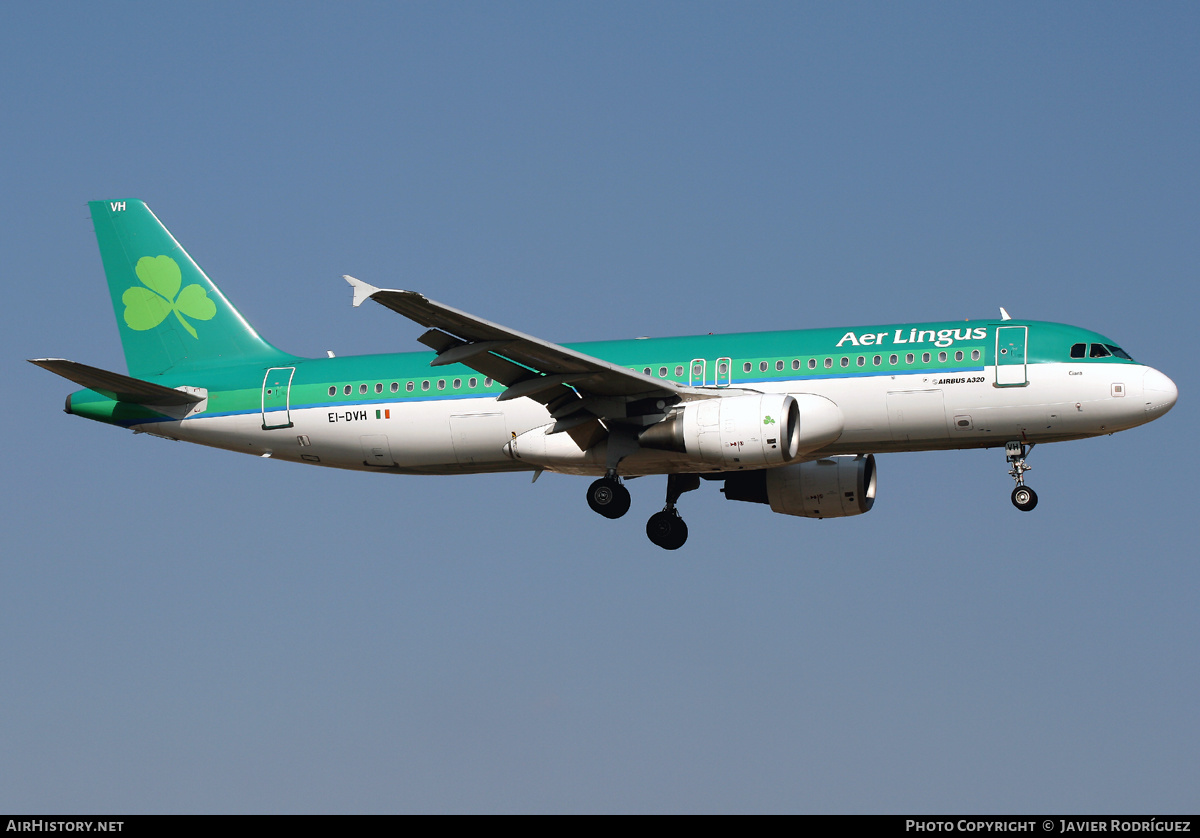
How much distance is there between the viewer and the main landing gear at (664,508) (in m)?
37.3

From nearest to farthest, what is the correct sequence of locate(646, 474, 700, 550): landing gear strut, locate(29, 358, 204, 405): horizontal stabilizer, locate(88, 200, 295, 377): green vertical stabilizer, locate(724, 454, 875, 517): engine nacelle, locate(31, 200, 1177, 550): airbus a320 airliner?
locate(31, 200, 1177, 550): airbus a320 airliner
locate(29, 358, 204, 405): horizontal stabilizer
locate(646, 474, 700, 550): landing gear strut
locate(724, 454, 875, 517): engine nacelle
locate(88, 200, 295, 377): green vertical stabilizer

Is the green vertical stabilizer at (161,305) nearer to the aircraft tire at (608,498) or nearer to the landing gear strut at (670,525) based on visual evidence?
the aircraft tire at (608,498)

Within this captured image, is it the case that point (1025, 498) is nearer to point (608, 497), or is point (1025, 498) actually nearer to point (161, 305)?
point (608, 497)

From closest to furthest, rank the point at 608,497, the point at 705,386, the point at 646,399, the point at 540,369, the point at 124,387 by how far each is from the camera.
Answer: the point at 540,369 < the point at 646,399 < the point at 705,386 < the point at 608,497 < the point at 124,387

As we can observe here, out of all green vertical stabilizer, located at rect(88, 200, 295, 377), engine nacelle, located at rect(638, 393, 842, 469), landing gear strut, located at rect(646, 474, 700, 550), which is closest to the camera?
engine nacelle, located at rect(638, 393, 842, 469)

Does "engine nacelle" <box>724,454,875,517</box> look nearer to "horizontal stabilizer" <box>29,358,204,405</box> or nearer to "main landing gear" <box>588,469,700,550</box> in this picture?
"main landing gear" <box>588,469,700,550</box>

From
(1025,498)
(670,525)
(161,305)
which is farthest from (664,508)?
(161,305)

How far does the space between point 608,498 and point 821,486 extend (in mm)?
6098

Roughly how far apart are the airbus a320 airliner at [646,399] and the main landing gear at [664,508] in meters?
0.04

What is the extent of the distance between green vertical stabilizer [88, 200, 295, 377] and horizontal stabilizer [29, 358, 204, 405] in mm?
1759

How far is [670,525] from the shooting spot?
129 ft

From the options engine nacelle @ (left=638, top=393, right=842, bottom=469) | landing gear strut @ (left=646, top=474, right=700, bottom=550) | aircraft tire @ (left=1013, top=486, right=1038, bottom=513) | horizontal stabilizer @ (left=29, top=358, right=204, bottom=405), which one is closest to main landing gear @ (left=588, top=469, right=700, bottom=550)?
landing gear strut @ (left=646, top=474, right=700, bottom=550)

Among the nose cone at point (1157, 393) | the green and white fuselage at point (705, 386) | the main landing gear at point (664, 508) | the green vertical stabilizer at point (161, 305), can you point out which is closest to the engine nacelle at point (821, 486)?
the main landing gear at point (664, 508)

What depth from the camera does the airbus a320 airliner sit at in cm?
3447
